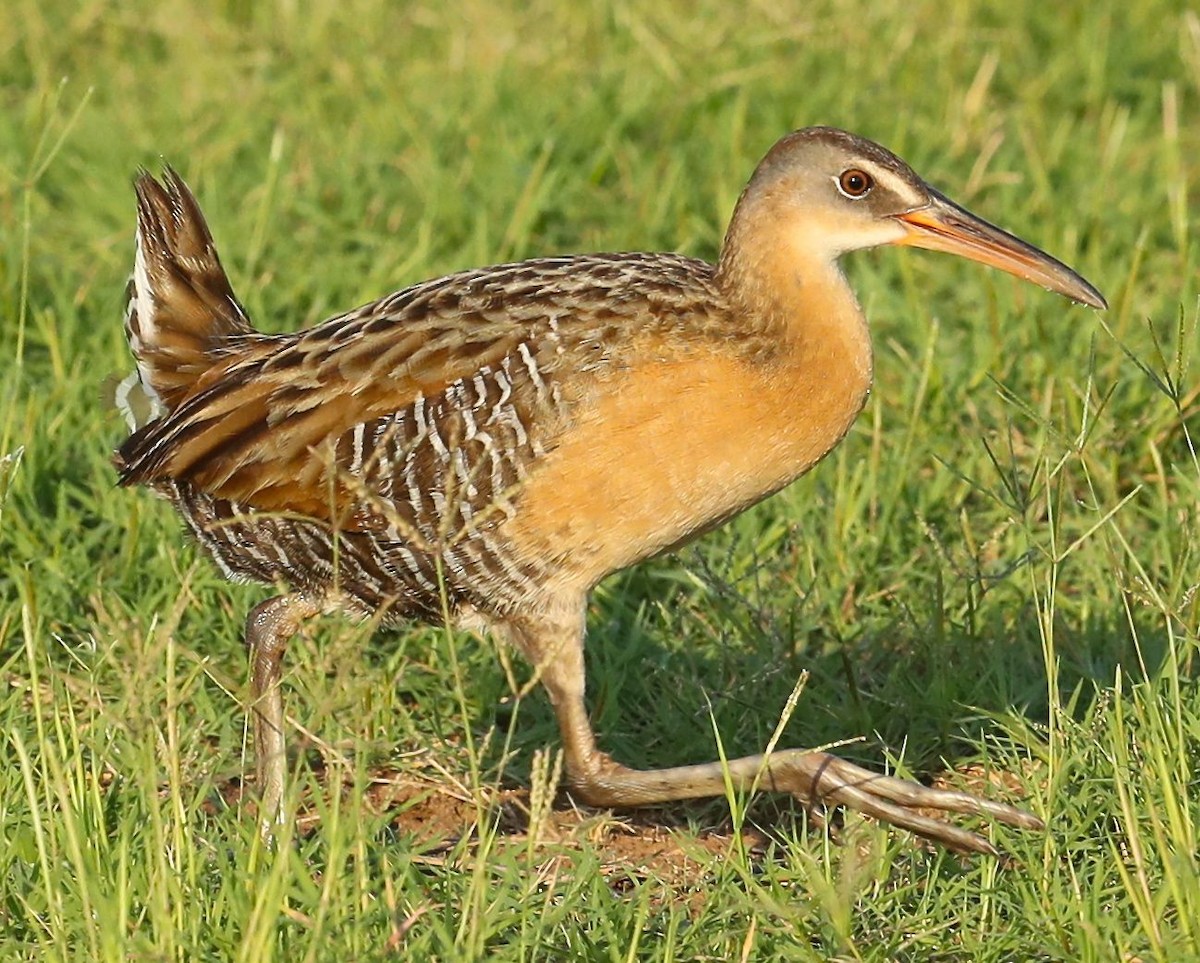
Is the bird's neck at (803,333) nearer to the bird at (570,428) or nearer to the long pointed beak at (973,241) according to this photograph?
the bird at (570,428)

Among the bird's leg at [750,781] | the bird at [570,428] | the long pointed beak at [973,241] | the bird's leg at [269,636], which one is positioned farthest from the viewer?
the bird's leg at [269,636]

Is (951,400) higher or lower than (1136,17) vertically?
lower

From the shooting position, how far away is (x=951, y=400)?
6.03 meters

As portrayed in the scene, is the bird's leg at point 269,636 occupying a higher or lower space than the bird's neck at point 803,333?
lower

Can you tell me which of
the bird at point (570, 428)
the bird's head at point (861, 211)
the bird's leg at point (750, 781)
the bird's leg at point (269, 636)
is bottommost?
the bird's leg at point (750, 781)

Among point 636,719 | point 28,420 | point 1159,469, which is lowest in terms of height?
point 636,719

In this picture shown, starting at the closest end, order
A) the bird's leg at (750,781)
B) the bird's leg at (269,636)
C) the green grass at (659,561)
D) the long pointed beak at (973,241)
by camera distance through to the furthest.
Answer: the green grass at (659,561)
the bird's leg at (750,781)
the long pointed beak at (973,241)
the bird's leg at (269,636)

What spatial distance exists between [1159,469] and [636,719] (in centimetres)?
146

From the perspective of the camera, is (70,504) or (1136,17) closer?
(70,504)

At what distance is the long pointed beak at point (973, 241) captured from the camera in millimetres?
4371

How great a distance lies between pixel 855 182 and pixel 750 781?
4.17 ft

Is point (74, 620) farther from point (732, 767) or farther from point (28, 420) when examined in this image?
point (732, 767)

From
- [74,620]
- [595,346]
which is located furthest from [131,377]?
[595,346]

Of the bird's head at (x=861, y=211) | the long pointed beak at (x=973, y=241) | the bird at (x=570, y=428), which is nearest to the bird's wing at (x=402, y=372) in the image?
the bird at (x=570, y=428)
